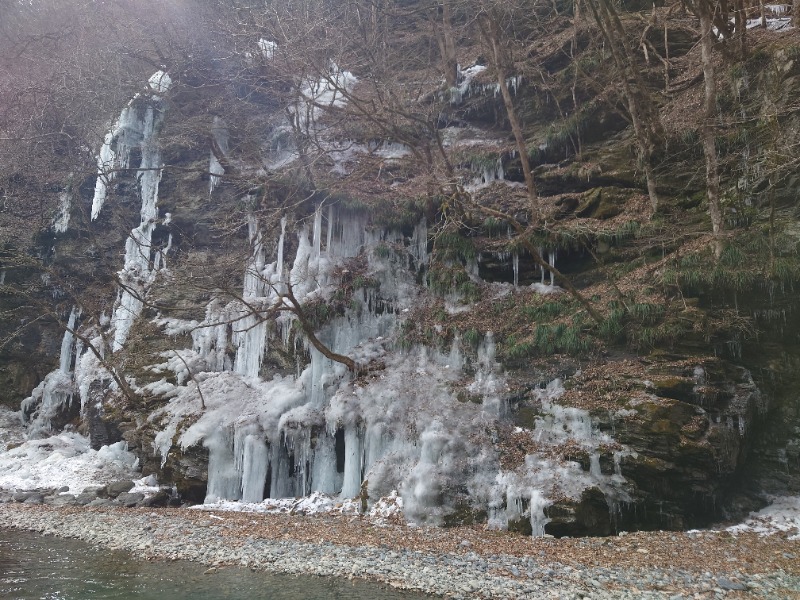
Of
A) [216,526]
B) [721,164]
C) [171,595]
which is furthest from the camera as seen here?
[721,164]

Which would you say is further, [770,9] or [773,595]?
[770,9]

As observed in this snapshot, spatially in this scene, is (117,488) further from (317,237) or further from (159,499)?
(317,237)

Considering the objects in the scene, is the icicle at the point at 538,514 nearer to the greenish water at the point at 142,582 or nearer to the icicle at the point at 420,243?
the greenish water at the point at 142,582

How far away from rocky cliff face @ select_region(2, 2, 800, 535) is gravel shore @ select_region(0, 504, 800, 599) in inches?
28.0

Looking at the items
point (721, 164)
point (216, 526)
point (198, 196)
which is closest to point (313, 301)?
point (216, 526)

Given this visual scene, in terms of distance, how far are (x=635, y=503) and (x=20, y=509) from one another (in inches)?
416

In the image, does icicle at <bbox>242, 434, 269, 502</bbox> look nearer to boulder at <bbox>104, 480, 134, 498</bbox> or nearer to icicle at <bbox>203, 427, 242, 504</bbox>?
icicle at <bbox>203, 427, 242, 504</bbox>

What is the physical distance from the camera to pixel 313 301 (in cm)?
1168

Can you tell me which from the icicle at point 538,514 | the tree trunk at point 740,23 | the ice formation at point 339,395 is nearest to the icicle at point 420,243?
the ice formation at point 339,395

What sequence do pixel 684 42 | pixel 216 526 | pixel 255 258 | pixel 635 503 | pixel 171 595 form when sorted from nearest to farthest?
pixel 171 595, pixel 635 503, pixel 216 526, pixel 684 42, pixel 255 258

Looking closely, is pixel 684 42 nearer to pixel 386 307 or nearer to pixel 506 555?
pixel 386 307

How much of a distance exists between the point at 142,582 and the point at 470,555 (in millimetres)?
3625

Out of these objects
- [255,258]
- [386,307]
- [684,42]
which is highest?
[684,42]

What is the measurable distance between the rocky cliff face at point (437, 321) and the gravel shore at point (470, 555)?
71 centimetres
